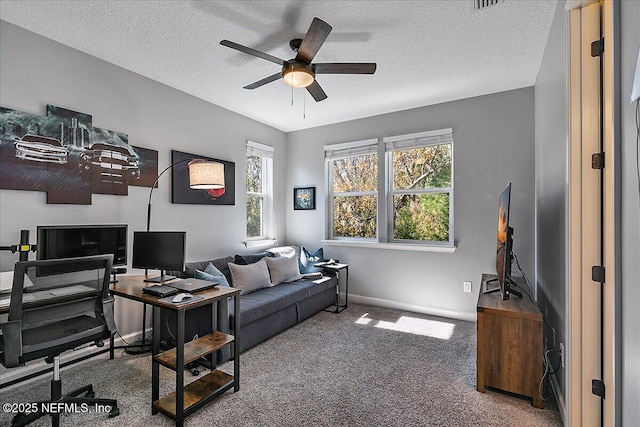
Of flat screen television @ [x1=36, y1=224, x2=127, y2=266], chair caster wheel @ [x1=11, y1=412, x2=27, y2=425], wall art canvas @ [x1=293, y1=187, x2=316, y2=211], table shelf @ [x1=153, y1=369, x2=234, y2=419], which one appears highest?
wall art canvas @ [x1=293, y1=187, x2=316, y2=211]

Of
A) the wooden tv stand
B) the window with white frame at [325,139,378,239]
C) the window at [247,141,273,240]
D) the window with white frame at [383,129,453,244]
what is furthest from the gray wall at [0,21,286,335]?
the wooden tv stand

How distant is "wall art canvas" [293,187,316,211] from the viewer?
4.79 m

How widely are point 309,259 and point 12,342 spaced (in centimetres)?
310

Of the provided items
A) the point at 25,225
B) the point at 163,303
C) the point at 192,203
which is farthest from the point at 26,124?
the point at 163,303

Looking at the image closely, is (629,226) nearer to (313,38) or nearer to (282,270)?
(313,38)

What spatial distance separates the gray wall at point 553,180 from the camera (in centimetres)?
195

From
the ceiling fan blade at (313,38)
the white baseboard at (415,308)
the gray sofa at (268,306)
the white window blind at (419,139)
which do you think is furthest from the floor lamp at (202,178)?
the white baseboard at (415,308)

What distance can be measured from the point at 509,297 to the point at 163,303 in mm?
2461

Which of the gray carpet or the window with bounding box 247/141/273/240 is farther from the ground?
the window with bounding box 247/141/273/240

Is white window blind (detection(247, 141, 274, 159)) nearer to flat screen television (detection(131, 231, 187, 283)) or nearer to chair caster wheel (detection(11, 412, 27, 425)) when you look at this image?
flat screen television (detection(131, 231, 187, 283))

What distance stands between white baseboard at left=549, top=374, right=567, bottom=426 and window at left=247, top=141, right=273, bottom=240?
3.58 m

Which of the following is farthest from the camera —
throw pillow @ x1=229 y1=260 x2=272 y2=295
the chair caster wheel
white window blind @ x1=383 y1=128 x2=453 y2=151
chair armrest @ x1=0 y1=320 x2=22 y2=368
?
white window blind @ x1=383 y1=128 x2=453 y2=151

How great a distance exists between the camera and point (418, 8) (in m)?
2.11

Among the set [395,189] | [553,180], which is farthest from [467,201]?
[553,180]
